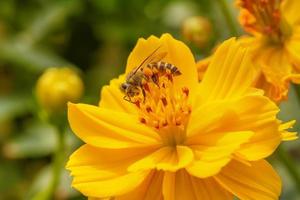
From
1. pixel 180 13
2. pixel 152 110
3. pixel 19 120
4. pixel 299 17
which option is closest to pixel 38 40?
pixel 19 120

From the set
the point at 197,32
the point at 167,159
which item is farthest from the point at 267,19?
the point at 167,159

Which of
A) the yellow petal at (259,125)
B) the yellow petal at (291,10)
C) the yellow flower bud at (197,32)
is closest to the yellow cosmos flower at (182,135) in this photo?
the yellow petal at (259,125)

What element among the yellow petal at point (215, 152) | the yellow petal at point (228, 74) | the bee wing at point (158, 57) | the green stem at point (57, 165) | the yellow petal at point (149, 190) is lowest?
the yellow petal at point (149, 190)

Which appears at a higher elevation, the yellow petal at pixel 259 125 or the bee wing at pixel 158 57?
the bee wing at pixel 158 57

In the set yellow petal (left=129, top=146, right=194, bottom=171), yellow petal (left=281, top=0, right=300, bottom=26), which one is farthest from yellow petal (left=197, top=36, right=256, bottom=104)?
yellow petal (left=281, top=0, right=300, bottom=26)

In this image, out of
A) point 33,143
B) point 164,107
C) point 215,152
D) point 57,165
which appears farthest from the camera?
point 33,143

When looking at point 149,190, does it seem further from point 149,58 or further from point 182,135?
point 149,58

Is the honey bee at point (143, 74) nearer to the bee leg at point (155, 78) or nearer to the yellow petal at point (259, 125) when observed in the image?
the bee leg at point (155, 78)
